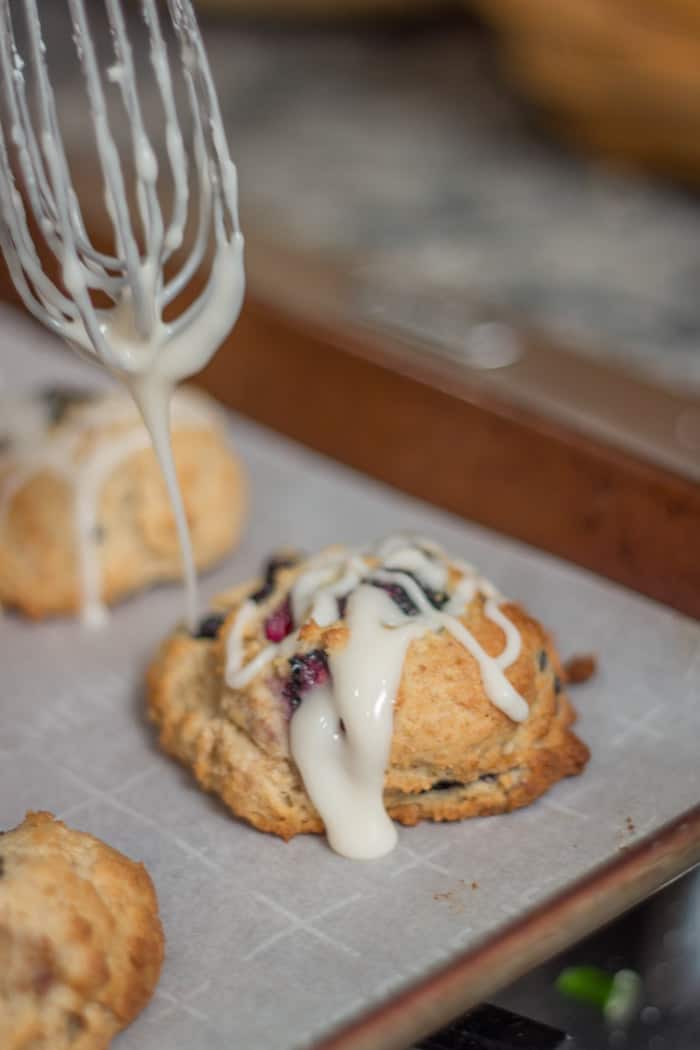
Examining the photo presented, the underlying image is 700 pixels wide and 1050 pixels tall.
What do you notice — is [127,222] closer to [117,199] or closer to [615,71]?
[117,199]

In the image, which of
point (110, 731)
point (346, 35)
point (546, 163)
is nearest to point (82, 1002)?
point (110, 731)

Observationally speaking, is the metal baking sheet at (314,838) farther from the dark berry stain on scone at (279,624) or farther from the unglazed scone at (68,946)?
the dark berry stain on scone at (279,624)

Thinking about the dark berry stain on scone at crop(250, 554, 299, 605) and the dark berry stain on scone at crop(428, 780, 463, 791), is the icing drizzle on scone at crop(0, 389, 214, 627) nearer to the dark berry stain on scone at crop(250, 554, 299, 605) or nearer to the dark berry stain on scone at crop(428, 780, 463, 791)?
the dark berry stain on scone at crop(250, 554, 299, 605)

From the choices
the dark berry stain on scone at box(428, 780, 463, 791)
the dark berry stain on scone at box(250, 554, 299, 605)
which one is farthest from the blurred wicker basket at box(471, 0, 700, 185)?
the dark berry stain on scone at box(428, 780, 463, 791)

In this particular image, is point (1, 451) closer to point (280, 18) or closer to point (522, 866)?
point (522, 866)

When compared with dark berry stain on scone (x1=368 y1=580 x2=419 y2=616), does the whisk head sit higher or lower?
higher

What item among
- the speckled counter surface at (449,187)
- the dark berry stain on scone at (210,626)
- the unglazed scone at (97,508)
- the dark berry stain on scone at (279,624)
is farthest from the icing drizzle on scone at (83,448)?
the speckled counter surface at (449,187)

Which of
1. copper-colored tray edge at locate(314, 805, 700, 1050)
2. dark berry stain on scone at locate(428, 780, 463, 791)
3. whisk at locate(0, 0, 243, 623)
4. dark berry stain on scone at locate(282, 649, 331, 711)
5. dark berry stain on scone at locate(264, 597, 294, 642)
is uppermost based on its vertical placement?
whisk at locate(0, 0, 243, 623)
